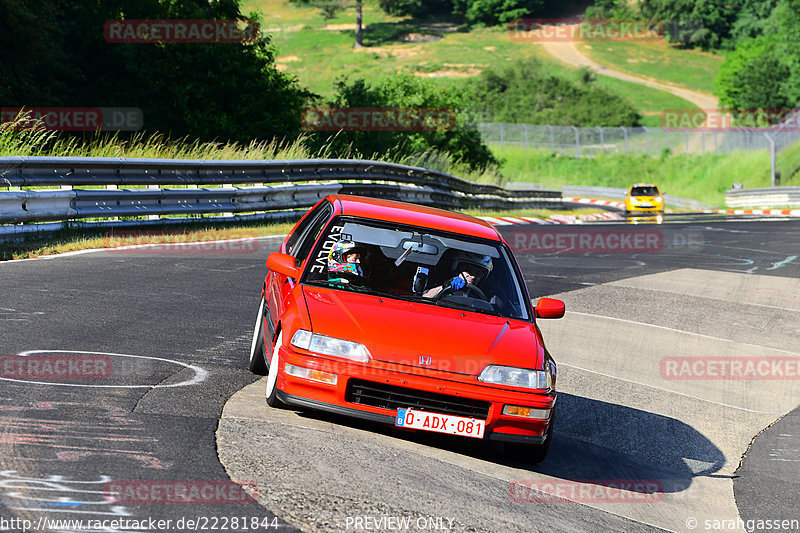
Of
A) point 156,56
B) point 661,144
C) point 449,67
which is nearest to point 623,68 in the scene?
point 449,67

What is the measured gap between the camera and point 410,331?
20.7 feet

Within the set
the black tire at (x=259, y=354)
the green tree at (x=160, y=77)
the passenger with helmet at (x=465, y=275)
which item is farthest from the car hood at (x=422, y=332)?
the green tree at (x=160, y=77)

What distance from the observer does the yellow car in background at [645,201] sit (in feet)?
130

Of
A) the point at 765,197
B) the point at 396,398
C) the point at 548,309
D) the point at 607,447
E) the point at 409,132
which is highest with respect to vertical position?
the point at 548,309

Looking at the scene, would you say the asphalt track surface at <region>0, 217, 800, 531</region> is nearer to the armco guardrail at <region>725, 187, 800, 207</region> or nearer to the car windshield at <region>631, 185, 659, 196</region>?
the car windshield at <region>631, 185, 659, 196</region>

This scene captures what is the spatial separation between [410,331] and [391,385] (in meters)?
0.41

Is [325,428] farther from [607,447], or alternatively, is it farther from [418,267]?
[607,447]

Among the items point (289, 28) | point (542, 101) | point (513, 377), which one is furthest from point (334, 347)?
point (289, 28)

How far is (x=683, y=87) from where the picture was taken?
370ft

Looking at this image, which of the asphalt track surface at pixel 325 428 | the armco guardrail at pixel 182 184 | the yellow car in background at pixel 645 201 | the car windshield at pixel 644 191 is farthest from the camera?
the car windshield at pixel 644 191

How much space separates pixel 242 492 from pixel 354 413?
1.40m

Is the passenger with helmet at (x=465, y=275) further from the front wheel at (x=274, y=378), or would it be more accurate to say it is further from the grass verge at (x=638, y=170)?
Result: the grass verge at (x=638, y=170)

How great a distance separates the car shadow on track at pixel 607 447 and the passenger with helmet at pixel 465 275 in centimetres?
106

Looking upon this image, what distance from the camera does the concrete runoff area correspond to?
514cm
